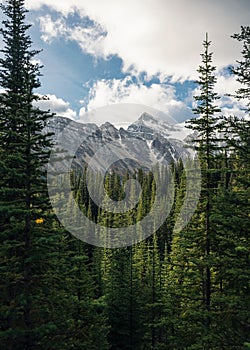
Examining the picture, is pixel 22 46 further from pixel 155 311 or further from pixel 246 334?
pixel 155 311

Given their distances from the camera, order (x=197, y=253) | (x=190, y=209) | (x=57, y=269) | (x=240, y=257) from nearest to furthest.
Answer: (x=57, y=269)
(x=240, y=257)
(x=197, y=253)
(x=190, y=209)

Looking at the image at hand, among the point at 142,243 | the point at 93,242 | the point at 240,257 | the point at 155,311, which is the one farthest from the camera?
the point at 93,242

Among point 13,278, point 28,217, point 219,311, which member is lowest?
point 219,311

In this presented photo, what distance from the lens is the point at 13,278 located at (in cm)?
949

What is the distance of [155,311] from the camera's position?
26109mm

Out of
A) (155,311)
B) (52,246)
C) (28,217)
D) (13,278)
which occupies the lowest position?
(155,311)

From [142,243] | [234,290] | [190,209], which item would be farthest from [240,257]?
[142,243]

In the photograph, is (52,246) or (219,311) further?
(219,311)

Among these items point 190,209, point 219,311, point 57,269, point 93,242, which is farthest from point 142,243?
point 57,269

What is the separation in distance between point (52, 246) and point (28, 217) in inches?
48.1

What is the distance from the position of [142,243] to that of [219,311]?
2930 centimetres

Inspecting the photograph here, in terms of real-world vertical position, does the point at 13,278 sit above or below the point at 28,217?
below

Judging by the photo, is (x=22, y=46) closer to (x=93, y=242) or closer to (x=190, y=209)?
(x=190, y=209)

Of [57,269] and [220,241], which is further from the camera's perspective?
[220,241]
